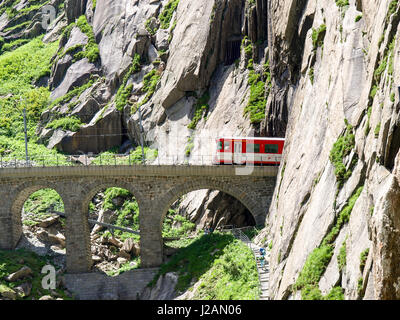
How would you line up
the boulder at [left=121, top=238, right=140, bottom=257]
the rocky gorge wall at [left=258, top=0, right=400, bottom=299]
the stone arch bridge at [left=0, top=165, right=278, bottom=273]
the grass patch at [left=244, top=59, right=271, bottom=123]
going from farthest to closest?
the boulder at [left=121, top=238, right=140, bottom=257] < the grass patch at [left=244, top=59, right=271, bottom=123] < the stone arch bridge at [left=0, top=165, right=278, bottom=273] < the rocky gorge wall at [left=258, top=0, right=400, bottom=299]

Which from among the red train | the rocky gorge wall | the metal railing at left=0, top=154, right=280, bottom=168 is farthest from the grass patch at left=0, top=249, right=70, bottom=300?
the rocky gorge wall

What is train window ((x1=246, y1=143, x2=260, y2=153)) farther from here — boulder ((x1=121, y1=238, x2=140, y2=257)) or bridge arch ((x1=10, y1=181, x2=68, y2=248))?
bridge arch ((x1=10, y1=181, x2=68, y2=248))

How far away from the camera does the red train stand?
39.2m

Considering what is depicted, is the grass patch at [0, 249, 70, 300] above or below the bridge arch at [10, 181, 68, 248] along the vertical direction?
below

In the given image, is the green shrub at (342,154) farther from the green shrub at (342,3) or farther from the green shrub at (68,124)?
the green shrub at (68,124)

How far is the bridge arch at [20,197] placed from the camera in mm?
42250

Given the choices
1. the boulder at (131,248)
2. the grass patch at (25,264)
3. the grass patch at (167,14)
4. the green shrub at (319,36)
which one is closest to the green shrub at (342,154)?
the green shrub at (319,36)

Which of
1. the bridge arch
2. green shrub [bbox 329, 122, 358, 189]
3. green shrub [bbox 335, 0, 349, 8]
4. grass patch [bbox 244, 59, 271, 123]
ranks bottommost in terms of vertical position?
the bridge arch

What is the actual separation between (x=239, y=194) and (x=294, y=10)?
13202 millimetres

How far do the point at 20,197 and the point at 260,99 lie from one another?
827 inches

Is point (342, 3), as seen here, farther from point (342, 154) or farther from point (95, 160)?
point (95, 160)

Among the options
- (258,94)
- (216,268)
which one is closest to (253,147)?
(258,94)

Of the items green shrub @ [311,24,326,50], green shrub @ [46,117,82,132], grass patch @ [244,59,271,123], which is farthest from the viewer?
green shrub @ [46,117,82,132]

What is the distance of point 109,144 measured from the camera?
59250 mm
